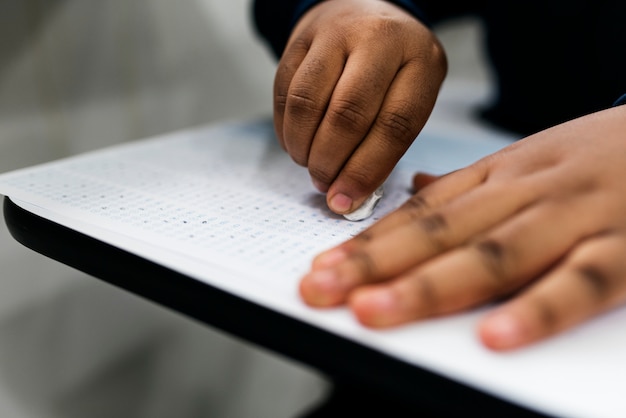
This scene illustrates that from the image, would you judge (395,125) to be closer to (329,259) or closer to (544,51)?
(329,259)

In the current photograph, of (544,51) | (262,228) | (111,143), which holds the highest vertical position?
(544,51)

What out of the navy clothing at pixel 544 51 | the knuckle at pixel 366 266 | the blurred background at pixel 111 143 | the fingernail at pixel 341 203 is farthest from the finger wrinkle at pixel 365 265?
the blurred background at pixel 111 143

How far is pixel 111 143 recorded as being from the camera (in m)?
0.70

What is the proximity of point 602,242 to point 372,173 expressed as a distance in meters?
0.16

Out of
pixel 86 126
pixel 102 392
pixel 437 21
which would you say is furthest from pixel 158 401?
pixel 437 21

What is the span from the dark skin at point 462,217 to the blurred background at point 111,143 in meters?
0.38

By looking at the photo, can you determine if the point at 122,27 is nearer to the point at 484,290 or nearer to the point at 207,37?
the point at 207,37

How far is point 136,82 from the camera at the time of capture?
724 millimetres

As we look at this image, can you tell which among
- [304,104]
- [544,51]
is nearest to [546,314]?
[304,104]

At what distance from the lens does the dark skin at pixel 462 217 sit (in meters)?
0.24

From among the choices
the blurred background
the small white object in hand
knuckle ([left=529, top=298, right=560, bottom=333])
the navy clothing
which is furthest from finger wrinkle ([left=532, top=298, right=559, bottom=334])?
the blurred background

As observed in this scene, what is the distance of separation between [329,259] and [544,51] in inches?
22.8

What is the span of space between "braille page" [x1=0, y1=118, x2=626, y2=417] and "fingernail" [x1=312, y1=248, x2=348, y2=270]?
0.01 m

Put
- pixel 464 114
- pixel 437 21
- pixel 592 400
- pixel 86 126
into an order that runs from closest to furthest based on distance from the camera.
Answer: pixel 592 400 < pixel 86 126 < pixel 464 114 < pixel 437 21
